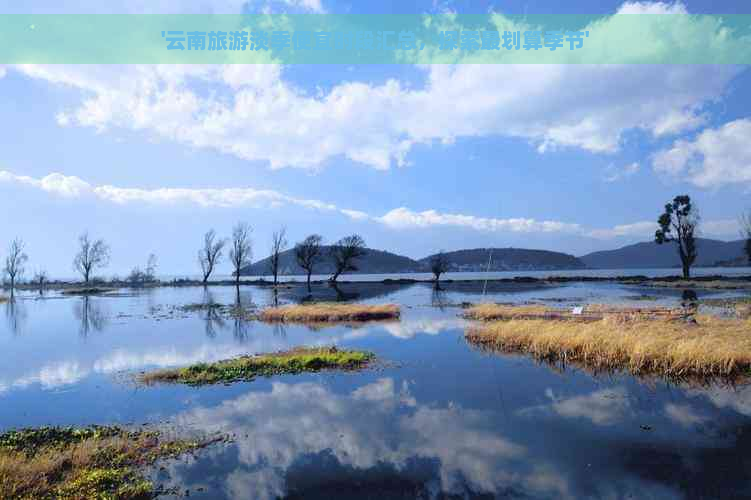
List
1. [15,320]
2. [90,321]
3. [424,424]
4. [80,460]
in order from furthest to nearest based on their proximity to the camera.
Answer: [15,320]
[90,321]
[424,424]
[80,460]

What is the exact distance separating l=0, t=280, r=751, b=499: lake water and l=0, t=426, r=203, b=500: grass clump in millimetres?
822

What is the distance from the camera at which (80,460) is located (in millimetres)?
10992

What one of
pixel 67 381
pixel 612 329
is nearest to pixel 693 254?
pixel 612 329

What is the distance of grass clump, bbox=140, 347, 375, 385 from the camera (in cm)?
2053

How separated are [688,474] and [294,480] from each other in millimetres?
9476

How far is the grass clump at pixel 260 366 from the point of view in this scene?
20.5 meters

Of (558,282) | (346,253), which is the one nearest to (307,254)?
(346,253)

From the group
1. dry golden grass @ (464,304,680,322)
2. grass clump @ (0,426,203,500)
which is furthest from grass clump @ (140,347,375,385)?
dry golden grass @ (464,304,680,322)

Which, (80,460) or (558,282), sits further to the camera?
(558,282)

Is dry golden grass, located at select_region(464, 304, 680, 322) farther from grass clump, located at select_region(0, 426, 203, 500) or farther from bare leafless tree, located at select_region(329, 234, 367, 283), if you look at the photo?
bare leafless tree, located at select_region(329, 234, 367, 283)

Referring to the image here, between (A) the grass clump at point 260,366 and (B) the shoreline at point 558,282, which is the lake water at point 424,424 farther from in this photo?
(B) the shoreline at point 558,282

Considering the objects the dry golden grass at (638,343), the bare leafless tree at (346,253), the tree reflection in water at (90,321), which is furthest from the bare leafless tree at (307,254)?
the dry golden grass at (638,343)

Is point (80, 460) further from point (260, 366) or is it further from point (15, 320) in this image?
point (15, 320)

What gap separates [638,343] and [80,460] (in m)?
22.7
